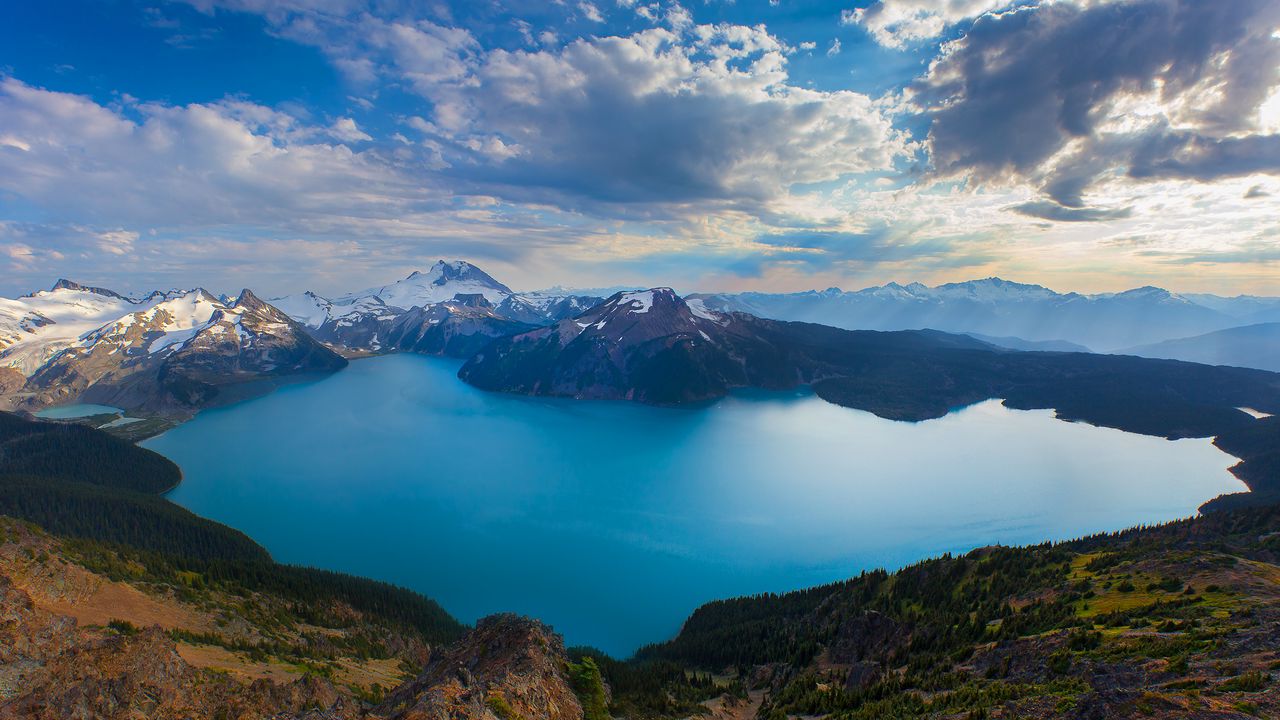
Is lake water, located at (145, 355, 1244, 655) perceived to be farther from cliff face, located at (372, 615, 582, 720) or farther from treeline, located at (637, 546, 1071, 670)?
cliff face, located at (372, 615, 582, 720)

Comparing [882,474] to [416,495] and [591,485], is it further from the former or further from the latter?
[416,495]

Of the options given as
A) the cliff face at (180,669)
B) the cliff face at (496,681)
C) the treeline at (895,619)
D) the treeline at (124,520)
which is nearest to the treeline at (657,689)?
the cliff face at (496,681)

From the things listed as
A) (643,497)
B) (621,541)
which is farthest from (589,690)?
(643,497)

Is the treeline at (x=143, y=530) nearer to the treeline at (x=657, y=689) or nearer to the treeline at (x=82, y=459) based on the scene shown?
the treeline at (x=82, y=459)

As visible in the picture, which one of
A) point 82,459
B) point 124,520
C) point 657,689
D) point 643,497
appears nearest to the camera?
point 657,689

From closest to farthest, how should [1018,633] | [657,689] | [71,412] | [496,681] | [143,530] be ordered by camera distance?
[496,681] → [1018,633] → [657,689] → [143,530] → [71,412]

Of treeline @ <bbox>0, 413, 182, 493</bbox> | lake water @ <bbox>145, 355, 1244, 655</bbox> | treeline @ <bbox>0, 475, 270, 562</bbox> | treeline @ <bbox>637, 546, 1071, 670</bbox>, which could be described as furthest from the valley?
treeline @ <bbox>0, 413, 182, 493</bbox>

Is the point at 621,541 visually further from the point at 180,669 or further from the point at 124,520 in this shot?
the point at 124,520

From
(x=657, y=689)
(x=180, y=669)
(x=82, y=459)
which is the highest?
(x=180, y=669)
